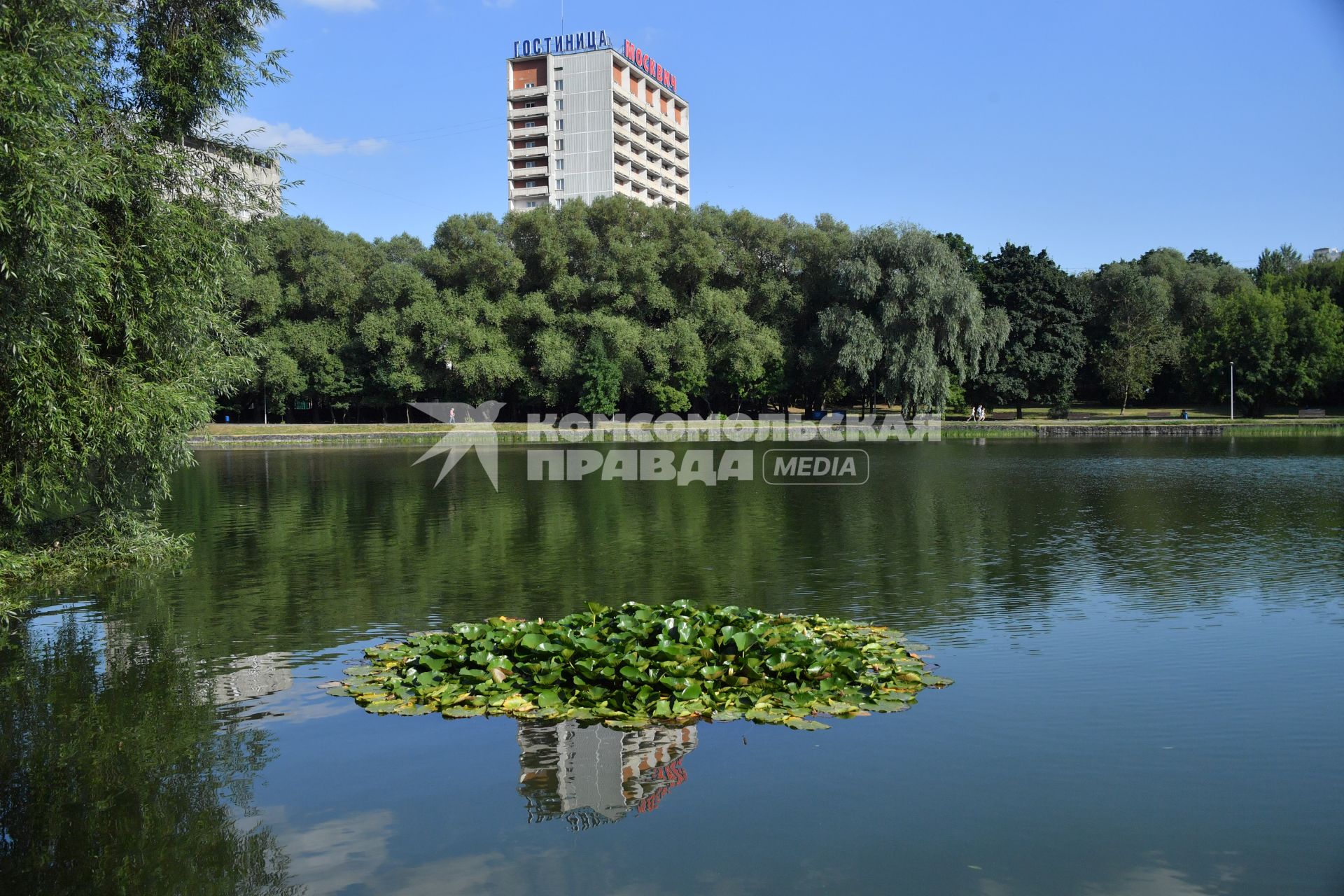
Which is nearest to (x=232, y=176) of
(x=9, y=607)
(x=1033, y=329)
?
(x=9, y=607)

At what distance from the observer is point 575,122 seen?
332ft

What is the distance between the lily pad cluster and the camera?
25.0 feet

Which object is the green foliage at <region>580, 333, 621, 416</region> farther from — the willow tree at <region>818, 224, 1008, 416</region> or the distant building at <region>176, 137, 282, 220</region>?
the distant building at <region>176, 137, 282, 220</region>

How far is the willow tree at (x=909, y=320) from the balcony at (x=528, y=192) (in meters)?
55.8

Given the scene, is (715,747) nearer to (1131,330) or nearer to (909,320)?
(909,320)

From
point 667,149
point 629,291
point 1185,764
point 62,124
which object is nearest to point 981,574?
point 1185,764

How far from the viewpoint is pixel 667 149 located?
11650 centimetres

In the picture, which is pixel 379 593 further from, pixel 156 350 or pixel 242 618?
pixel 156 350

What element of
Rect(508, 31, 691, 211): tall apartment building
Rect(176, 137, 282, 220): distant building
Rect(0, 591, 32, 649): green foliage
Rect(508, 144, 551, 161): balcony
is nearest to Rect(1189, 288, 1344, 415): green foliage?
Rect(508, 31, 691, 211): tall apartment building

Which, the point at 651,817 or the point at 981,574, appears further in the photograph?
the point at 981,574

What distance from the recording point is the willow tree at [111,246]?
10.6 metres

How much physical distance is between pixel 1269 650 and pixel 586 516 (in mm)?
13629

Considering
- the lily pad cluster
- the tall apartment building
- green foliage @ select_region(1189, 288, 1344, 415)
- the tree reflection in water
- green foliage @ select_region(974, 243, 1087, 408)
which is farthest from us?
the tall apartment building

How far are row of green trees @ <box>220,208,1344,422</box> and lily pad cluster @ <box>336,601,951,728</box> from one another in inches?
1806
